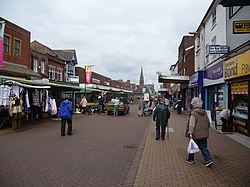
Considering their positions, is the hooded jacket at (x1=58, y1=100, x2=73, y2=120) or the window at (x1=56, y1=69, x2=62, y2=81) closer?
the hooded jacket at (x1=58, y1=100, x2=73, y2=120)

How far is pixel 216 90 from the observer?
15.7 metres

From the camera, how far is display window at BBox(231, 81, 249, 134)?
10.5 metres

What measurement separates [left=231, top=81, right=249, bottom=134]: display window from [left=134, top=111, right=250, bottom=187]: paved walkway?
2.52 meters

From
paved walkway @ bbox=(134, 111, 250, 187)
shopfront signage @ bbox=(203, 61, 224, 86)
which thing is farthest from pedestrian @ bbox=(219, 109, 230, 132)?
paved walkway @ bbox=(134, 111, 250, 187)

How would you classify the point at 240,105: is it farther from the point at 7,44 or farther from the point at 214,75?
the point at 7,44

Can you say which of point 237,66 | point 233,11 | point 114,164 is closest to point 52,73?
point 233,11

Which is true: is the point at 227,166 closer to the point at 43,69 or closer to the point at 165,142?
the point at 165,142

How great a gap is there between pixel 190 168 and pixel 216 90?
10875 millimetres

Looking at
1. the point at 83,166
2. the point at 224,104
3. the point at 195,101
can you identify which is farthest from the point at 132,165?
the point at 224,104

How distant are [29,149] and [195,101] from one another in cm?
504

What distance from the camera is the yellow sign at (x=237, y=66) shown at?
32.7ft

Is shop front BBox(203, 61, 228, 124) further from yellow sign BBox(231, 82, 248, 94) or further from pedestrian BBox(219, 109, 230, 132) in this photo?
yellow sign BBox(231, 82, 248, 94)

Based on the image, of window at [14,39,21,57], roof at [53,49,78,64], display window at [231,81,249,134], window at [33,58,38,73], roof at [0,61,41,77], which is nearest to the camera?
display window at [231,81,249,134]

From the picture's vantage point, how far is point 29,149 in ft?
25.1
